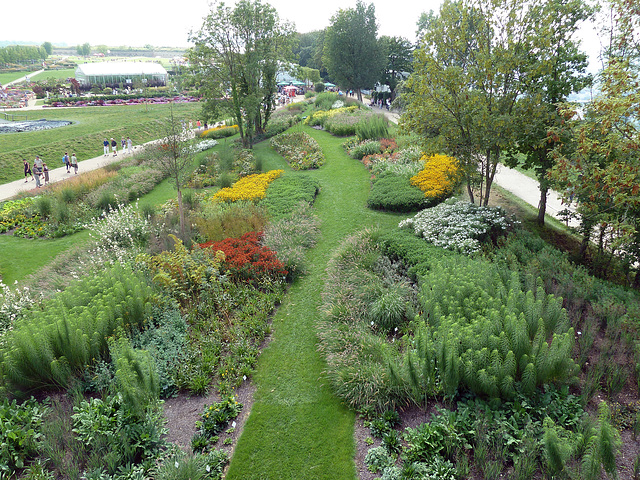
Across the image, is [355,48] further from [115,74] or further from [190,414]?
[115,74]

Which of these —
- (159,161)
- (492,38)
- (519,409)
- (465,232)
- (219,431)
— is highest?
(492,38)

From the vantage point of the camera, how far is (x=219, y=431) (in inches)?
194

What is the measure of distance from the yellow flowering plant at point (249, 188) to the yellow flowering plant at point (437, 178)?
217 inches

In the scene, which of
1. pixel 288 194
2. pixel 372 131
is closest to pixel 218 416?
pixel 288 194

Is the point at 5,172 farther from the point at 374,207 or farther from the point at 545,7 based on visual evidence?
the point at 545,7

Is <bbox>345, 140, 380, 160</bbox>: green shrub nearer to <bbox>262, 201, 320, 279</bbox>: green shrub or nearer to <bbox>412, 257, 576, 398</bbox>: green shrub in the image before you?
<bbox>262, 201, 320, 279</bbox>: green shrub

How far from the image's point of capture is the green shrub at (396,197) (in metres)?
11.9

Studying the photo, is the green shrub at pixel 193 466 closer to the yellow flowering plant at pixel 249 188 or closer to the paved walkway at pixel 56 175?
the yellow flowering plant at pixel 249 188

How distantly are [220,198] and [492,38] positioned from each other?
9.36 metres

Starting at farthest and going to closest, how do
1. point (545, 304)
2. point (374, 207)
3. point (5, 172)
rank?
point (5, 172)
point (374, 207)
point (545, 304)

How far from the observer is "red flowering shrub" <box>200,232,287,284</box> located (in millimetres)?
8281

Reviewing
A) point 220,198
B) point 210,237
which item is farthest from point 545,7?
point 220,198

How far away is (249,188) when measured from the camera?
14211mm

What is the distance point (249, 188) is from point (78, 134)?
21724 millimetres
